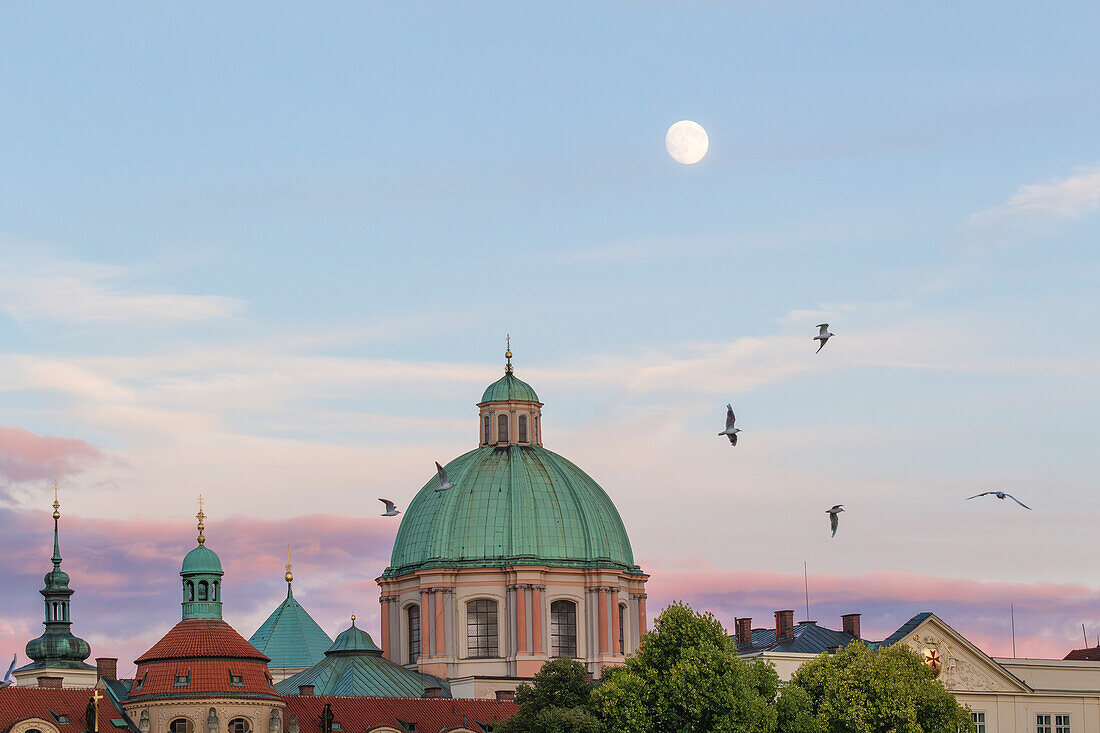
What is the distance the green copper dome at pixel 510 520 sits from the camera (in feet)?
499

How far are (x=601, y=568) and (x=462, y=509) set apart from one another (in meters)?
9.75

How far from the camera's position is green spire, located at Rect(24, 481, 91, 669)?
168 meters

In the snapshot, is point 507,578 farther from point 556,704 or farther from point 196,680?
point 556,704

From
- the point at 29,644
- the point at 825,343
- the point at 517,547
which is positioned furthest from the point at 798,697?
the point at 29,644

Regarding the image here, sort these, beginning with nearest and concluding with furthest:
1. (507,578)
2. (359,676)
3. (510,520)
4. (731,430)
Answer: (731,430), (359,676), (507,578), (510,520)

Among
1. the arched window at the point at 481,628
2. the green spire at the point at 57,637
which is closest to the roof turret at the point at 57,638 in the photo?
the green spire at the point at 57,637

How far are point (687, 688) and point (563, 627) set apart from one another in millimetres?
39376

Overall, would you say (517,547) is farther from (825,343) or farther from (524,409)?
(825,343)

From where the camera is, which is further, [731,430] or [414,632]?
[414,632]

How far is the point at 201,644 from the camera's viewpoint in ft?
420

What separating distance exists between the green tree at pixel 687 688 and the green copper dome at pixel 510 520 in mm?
34288

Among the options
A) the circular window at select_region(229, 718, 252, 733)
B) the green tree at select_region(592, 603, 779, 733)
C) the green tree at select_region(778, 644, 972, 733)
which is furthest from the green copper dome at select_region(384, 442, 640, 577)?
the green tree at select_region(592, 603, 779, 733)

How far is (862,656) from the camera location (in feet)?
402

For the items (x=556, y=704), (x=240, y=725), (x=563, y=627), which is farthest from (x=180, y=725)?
(x=563, y=627)
